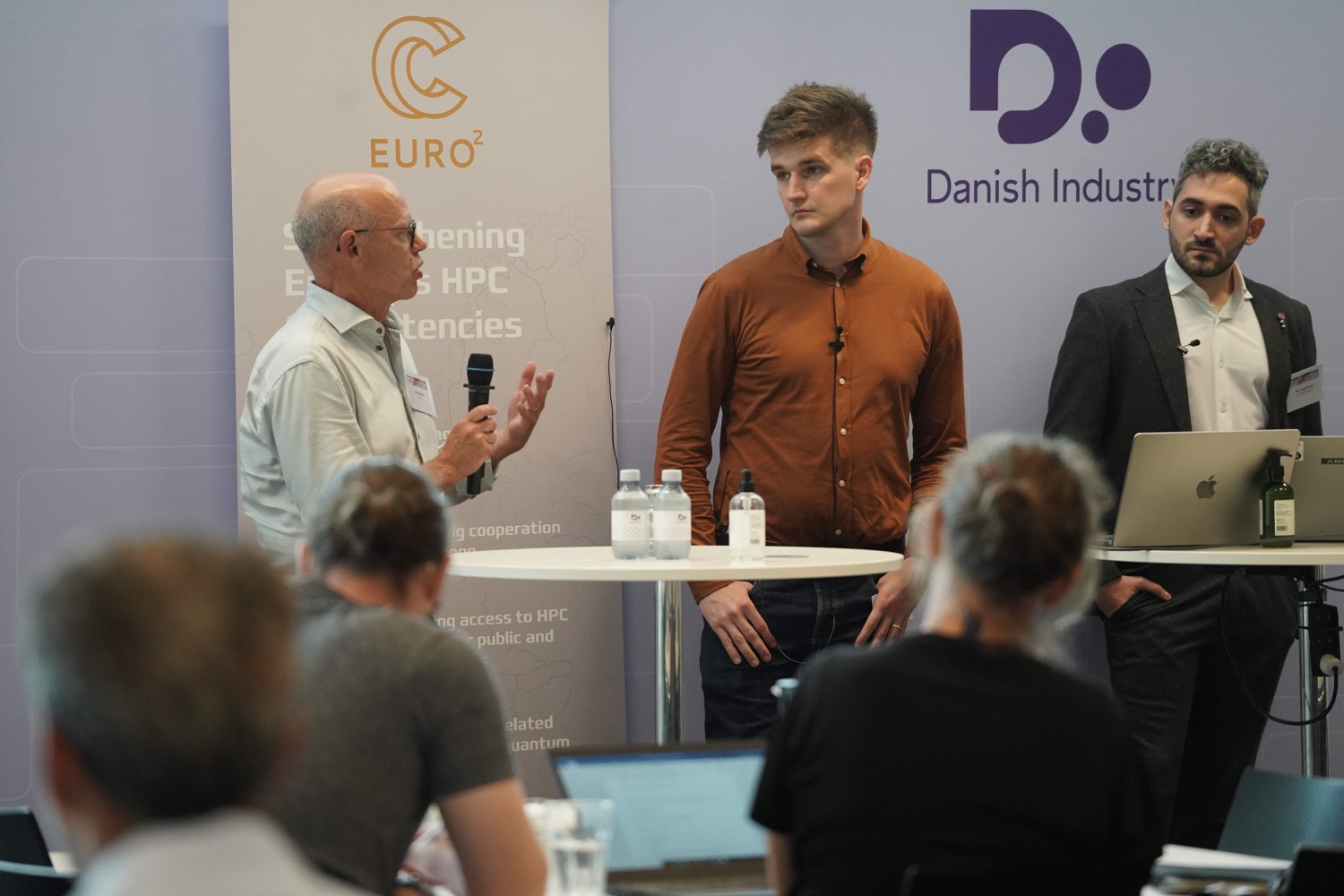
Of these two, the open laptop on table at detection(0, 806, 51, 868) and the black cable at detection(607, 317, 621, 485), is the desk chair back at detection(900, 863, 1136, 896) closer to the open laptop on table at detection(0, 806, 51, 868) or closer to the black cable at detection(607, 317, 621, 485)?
the open laptop on table at detection(0, 806, 51, 868)

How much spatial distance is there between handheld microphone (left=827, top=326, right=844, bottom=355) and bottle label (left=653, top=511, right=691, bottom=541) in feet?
3.16

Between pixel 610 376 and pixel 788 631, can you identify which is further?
pixel 610 376

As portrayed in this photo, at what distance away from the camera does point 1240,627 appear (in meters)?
4.06

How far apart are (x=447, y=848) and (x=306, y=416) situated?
1.54 m

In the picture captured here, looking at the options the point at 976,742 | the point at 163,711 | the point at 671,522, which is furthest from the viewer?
the point at 671,522

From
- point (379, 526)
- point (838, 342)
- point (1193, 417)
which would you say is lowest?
point (379, 526)

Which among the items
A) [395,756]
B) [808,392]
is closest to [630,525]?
[808,392]

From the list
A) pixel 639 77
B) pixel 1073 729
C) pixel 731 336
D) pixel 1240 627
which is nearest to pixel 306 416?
pixel 731 336

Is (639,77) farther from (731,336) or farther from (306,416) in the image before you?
(306,416)

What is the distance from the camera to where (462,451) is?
3.27 m

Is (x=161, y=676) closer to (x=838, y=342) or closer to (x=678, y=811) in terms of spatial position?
(x=678, y=811)

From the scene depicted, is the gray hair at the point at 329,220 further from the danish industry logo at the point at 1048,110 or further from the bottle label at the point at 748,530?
the danish industry logo at the point at 1048,110

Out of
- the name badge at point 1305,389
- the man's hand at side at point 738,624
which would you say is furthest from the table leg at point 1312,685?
the man's hand at side at point 738,624

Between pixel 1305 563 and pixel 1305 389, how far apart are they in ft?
2.91
